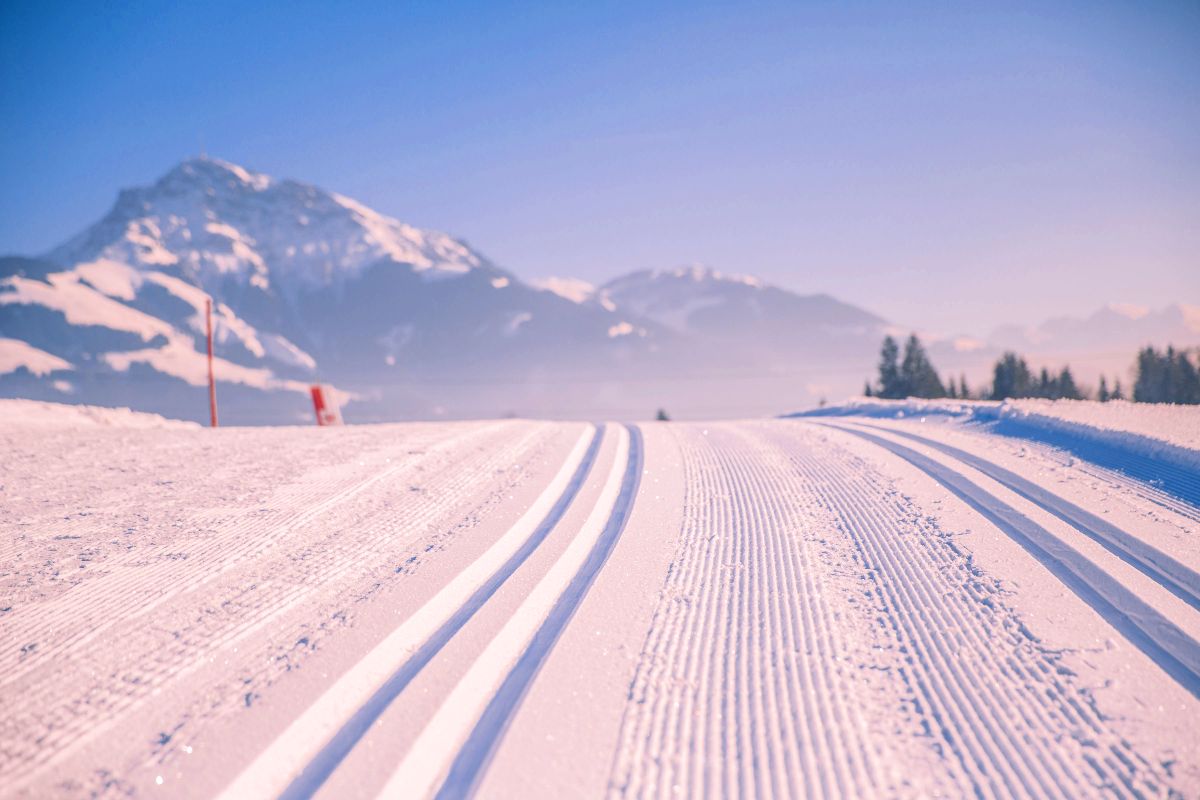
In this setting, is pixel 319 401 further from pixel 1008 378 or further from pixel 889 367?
pixel 1008 378

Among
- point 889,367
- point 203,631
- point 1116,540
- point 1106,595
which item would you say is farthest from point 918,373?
point 203,631

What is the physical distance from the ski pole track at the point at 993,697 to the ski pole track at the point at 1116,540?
1113 millimetres

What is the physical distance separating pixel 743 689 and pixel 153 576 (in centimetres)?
394

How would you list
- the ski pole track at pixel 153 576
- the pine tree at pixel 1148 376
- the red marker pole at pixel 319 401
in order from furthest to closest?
the pine tree at pixel 1148 376 < the red marker pole at pixel 319 401 < the ski pole track at pixel 153 576

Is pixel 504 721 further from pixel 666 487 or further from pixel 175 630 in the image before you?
pixel 666 487

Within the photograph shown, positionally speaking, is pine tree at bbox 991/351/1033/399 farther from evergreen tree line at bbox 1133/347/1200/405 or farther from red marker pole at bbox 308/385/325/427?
red marker pole at bbox 308/385/325/427

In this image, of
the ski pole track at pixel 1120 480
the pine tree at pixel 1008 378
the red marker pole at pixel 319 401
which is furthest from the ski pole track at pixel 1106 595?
the pine tree at pixel 1008 378

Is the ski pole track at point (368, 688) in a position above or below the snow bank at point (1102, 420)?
below

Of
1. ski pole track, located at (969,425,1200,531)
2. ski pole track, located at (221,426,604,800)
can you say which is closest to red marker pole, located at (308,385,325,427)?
ski pole track, located at (221,426,604,800)

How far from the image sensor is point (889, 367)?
4981cm

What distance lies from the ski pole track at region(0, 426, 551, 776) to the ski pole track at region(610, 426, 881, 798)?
194 cm

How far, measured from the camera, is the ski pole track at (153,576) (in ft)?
10.8

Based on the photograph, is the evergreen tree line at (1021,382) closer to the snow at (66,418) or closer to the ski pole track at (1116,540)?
the ski pole track at (1116,540)

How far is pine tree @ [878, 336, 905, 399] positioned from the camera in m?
49.3
